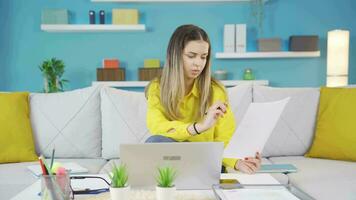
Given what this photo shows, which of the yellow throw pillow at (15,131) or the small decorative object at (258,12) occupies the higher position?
the small decorative object at (258,12)

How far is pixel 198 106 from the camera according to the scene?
1783 mm

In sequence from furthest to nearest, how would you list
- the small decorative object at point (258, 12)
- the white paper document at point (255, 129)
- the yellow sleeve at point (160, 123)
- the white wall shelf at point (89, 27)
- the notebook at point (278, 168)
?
the small decorative object at point (258, 12), the white wall shelf at point (89, 27), the notebook at point (278, 168), the yellow sleeve at point (160, 123), the white paper document at point (255, 129)

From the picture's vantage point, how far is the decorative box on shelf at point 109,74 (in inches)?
142

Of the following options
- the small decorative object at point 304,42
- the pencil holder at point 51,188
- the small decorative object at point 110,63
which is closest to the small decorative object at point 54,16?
the small decorative object at point 110,63

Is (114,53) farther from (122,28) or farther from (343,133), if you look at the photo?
(343,133)

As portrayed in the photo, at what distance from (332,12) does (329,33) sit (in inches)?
15.0

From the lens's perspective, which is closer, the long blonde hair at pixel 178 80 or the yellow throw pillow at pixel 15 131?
the long blonde hair at pixel 178 80

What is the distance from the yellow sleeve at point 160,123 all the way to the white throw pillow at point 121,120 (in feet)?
1.69

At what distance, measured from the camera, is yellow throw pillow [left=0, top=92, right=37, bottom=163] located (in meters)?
2.16

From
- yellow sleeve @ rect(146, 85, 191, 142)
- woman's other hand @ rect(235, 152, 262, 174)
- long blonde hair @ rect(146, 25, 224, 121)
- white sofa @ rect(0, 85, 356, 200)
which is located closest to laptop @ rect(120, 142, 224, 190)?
woman's other hand @ rect(235, 152, 262, 174)

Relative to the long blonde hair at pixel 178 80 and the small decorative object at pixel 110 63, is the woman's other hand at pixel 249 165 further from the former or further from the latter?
the small decorative object at pixel 110 63

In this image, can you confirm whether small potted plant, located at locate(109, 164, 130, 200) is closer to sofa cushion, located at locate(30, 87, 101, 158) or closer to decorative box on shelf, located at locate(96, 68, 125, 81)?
sofa cushion, located at locate(30, 87, 101, 158)

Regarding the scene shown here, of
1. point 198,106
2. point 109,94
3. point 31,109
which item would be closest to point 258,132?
point 198,106

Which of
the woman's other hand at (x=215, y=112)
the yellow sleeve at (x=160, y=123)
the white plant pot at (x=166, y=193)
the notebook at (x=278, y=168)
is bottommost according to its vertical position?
the notebook at (x=278, y=168)
